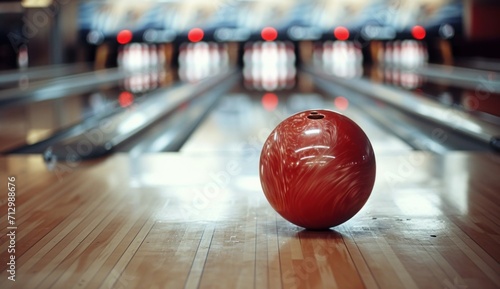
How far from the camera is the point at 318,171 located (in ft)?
7.34

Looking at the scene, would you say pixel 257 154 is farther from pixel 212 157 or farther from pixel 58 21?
pixel 58 21

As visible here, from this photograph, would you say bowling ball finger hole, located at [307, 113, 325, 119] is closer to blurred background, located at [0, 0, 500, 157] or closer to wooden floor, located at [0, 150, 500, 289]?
wooden floor, located at [0, 150, 500, 289]

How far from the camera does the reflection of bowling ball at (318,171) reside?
7.36 feet

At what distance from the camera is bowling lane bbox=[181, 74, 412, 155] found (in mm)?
4426

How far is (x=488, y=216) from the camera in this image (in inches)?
99.6

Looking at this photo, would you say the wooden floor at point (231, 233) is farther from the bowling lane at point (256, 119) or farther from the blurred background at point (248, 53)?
the blurred background at point (248, 53)

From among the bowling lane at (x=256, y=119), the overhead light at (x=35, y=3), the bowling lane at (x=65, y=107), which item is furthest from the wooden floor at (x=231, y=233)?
the overhead light at (x=35, y=3)

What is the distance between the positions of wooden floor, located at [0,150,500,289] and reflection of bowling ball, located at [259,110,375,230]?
8 cm

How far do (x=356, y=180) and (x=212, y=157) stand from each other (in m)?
1.72

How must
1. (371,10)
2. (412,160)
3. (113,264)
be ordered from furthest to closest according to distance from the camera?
(371,10)
(412,160)
(113,264)

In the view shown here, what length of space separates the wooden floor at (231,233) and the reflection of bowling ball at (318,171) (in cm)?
8

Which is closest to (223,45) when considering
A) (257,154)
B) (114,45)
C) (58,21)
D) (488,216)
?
(114,45)

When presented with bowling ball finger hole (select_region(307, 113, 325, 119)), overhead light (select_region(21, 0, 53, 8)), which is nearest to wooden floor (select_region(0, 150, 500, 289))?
bowling ball finger hole (select_region(307, 113, 325, 119))

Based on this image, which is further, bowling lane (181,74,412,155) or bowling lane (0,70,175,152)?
bowling lane (0,70,175,152)
